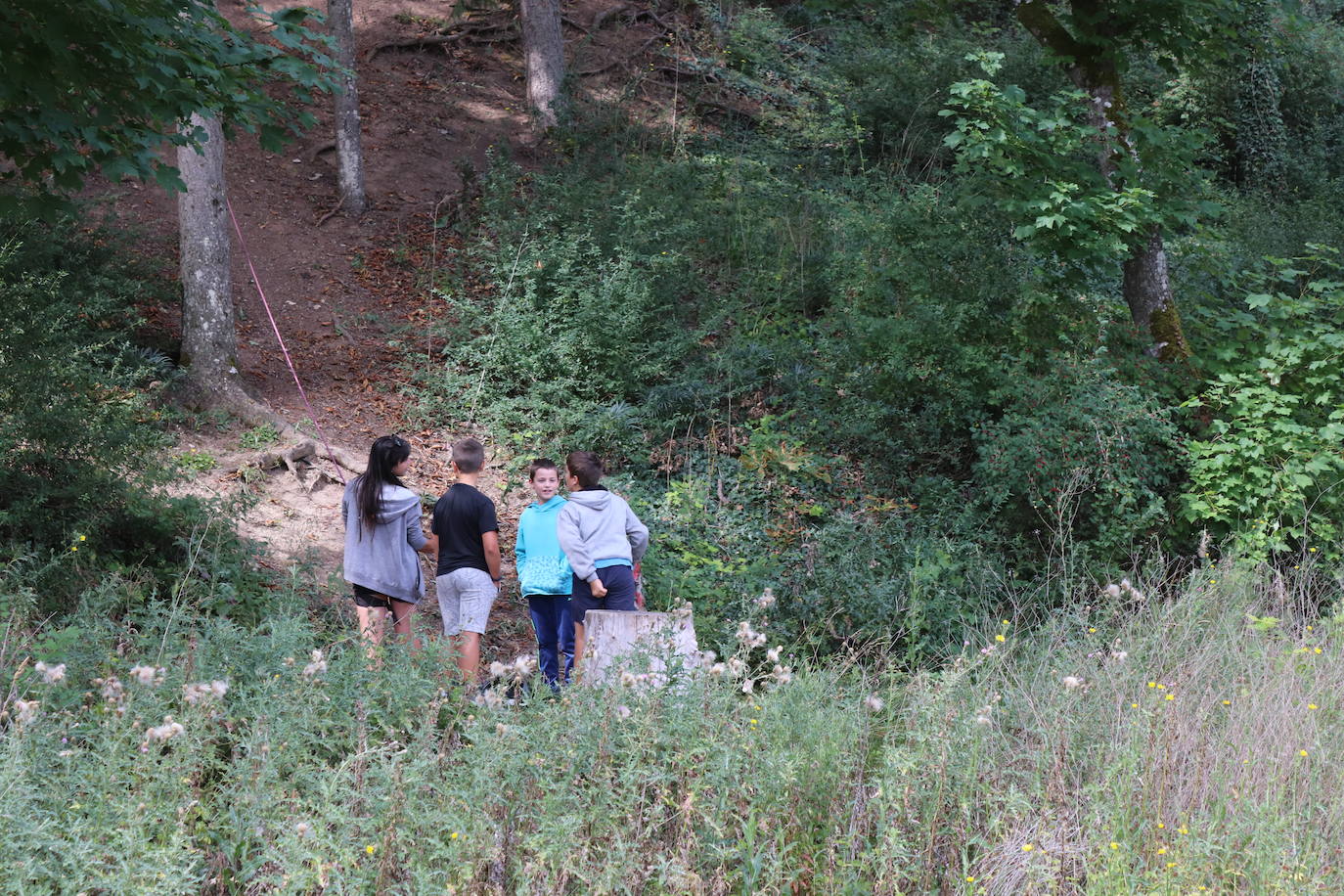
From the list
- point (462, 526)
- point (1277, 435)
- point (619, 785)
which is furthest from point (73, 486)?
point (1277, 435)

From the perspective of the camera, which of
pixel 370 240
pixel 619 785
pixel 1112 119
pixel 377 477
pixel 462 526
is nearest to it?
pixel 619 785

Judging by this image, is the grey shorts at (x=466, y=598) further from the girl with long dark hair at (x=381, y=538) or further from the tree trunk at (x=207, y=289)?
the tree trunk at (x=207, y=289)

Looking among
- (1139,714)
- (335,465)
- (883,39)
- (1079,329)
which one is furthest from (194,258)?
(883,39)

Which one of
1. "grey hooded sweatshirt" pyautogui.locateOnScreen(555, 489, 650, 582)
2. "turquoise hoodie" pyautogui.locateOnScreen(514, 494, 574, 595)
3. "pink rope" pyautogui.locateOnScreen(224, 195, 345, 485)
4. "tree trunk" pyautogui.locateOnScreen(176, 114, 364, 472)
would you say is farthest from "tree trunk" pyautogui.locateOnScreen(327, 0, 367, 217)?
"grey hooded sweatshirt" pyautogui.locateOnScreen(555, 489, 650, 582)

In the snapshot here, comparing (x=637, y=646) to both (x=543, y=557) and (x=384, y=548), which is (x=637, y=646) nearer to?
(x=543, y=557)

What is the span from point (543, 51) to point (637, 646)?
45.5ft

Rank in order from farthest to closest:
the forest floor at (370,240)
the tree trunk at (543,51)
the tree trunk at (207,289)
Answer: the tree trunk at (543,51), the tree trunk at (207,289), the forest floor at (370,240)

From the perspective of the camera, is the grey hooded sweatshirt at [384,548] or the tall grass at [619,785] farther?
the grey hooded sweatshirt at [384,548]

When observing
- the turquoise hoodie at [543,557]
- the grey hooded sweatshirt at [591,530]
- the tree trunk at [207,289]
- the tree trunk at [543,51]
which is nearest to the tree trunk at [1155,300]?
the grey hooded sweatshirt at [591,530]

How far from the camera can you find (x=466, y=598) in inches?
260

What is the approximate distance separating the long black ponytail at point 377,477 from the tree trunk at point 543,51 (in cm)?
1127

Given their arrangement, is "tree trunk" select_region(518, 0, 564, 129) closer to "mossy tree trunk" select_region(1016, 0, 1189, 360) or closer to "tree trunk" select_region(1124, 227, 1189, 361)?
"mossy tree trunk" select_region(1016, 0, 1189, 360)

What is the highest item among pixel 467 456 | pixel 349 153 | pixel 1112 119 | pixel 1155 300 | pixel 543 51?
pixel 543 51

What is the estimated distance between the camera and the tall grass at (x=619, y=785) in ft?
11.7
